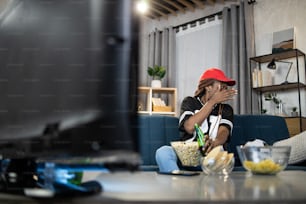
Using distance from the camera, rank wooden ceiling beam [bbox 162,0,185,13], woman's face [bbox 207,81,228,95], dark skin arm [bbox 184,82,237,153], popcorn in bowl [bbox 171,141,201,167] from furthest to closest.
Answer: wooden ceiling beam [bbox 162,0,185,13], woman's face [bbox 207,81,228,95], dark skin arm [bbox 184,82,237,153], popcorn in bowl [bbox 171,141,201,167]

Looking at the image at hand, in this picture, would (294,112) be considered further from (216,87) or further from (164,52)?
(164,52)

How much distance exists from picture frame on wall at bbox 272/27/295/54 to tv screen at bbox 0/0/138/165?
2906 millimetres

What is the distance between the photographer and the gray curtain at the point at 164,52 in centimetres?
398

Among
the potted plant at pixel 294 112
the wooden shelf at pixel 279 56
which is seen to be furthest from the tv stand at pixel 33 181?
the wooden shelf at pixel 279 56

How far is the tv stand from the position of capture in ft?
1.40

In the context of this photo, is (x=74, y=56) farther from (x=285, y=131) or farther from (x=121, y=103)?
(x=285, y=131)

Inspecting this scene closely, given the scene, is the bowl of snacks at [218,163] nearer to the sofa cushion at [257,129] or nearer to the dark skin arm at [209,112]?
the dark skin arm at [209,112]

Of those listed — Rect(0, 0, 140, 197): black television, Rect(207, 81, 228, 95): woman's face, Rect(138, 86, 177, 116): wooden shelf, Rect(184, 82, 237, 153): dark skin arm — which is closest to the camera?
Rect(0, 0, 140, 197): black television

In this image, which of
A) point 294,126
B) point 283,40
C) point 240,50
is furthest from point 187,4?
point 294,126

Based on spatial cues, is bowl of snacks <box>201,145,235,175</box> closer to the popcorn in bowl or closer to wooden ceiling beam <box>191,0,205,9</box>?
the popcorn in bowl

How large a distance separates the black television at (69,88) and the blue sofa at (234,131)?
4.35 feet

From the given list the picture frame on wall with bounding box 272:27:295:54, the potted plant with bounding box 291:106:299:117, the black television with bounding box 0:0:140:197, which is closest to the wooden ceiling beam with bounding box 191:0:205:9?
the picture frame on wall with bounding box 272:27:295:54

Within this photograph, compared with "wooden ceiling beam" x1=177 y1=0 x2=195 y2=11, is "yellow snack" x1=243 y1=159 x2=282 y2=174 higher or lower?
lower

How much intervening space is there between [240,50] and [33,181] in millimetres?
3103
